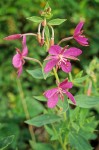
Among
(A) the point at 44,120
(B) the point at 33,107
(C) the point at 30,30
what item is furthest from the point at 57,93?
(C) the point at 30,30

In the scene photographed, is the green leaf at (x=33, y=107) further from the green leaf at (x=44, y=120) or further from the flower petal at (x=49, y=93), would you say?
the flower petal at (x=49, y=93)

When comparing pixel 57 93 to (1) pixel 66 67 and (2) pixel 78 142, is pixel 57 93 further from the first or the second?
(2) pixel 78 142

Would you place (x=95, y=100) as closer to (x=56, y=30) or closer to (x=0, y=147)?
(x=0, y=147)

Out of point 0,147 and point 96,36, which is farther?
point 96,36

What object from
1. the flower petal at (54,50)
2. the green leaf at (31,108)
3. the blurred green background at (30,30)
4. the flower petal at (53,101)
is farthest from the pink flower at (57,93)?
the blurred green background at (30,30)

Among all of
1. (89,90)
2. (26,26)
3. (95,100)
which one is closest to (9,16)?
(26,26)

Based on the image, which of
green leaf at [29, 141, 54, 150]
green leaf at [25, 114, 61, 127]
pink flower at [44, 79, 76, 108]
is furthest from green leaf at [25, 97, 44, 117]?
pink flower at [44, 79, 76, 108]

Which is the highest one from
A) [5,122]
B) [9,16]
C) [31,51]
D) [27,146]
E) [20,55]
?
[20,55]
